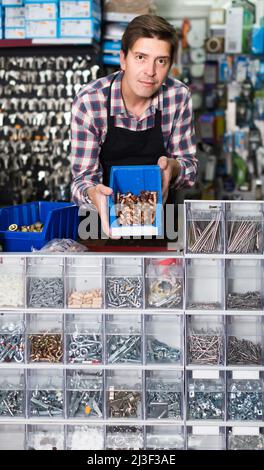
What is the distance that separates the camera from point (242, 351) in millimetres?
2641

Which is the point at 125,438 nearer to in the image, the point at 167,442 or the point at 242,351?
the point at 167,442

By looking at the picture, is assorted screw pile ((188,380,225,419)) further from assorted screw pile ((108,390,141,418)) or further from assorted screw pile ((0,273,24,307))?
assorted screw pile ((0,273,24,307))

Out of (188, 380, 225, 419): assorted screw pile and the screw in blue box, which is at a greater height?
the screw in blue box

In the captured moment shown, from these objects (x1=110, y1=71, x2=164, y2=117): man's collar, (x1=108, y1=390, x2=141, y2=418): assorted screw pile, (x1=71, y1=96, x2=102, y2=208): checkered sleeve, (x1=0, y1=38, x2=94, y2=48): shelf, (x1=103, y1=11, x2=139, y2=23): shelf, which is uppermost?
(x1=103, y1=11, x2=139, y2=23): shelf

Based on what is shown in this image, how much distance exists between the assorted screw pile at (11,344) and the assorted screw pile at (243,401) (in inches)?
29.9

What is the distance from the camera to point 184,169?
3252mm

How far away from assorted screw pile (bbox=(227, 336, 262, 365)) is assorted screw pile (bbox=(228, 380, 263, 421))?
74 mm

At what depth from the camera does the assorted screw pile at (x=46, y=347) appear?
8.71 feet

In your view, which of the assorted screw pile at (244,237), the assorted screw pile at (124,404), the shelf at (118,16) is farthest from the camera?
the shelf at (118,16)

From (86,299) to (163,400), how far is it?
17.9 inches

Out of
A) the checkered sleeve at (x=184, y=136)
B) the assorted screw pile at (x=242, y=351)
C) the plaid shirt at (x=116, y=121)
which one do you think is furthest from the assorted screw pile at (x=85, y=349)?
the checkered sleeve at (x=184, y=136)

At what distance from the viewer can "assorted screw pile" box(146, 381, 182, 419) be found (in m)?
2.65

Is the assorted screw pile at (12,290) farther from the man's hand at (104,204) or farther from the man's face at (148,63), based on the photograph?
the man's face at (148,63)

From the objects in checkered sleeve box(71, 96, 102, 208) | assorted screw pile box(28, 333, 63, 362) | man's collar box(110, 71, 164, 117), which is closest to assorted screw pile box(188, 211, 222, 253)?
assorted screw pile box(28, 333, 63, 362)
